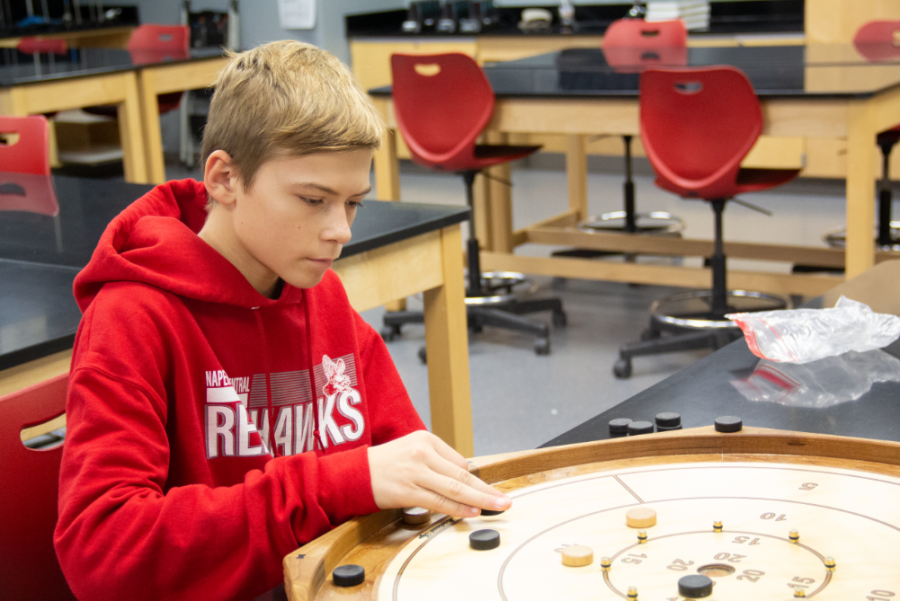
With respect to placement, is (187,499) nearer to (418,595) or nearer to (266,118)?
(418,595)

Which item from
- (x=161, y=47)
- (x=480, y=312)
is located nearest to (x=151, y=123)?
(x=161, y=47)

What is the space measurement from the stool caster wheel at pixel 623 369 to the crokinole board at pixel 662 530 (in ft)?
6.96

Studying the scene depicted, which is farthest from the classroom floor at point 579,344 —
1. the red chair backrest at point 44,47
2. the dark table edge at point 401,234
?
the red chair backrest at point 44,47

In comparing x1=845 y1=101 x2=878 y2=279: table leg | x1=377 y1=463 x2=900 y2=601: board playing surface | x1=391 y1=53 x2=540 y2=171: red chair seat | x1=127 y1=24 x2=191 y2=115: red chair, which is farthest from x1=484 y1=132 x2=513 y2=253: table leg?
x1=377 y1=463 x2=900 y2=601: board playing surface

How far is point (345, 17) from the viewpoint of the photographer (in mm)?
6262

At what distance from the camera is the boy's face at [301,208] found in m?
0.86

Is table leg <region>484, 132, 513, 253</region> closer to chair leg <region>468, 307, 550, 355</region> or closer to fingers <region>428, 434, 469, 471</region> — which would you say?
chair leg <region>468, 307, 550, 355</region>

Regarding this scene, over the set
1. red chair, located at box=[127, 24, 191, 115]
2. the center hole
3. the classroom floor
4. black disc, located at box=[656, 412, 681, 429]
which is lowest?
the classroom floor

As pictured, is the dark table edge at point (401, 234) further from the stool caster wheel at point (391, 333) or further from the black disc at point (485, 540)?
the stool caster wheel at point (391, 333)

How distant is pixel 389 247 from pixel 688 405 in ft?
2.70

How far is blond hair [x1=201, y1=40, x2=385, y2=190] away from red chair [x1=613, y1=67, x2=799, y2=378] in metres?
1.99

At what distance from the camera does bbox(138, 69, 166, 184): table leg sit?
451 centimetres

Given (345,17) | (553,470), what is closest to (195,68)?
(345,17)

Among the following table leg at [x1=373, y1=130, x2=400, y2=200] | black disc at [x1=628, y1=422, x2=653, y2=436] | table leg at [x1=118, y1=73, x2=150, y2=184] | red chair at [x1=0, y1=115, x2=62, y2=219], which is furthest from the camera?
table leg at [x1=118, y1=73, x2=150, y2=184]
